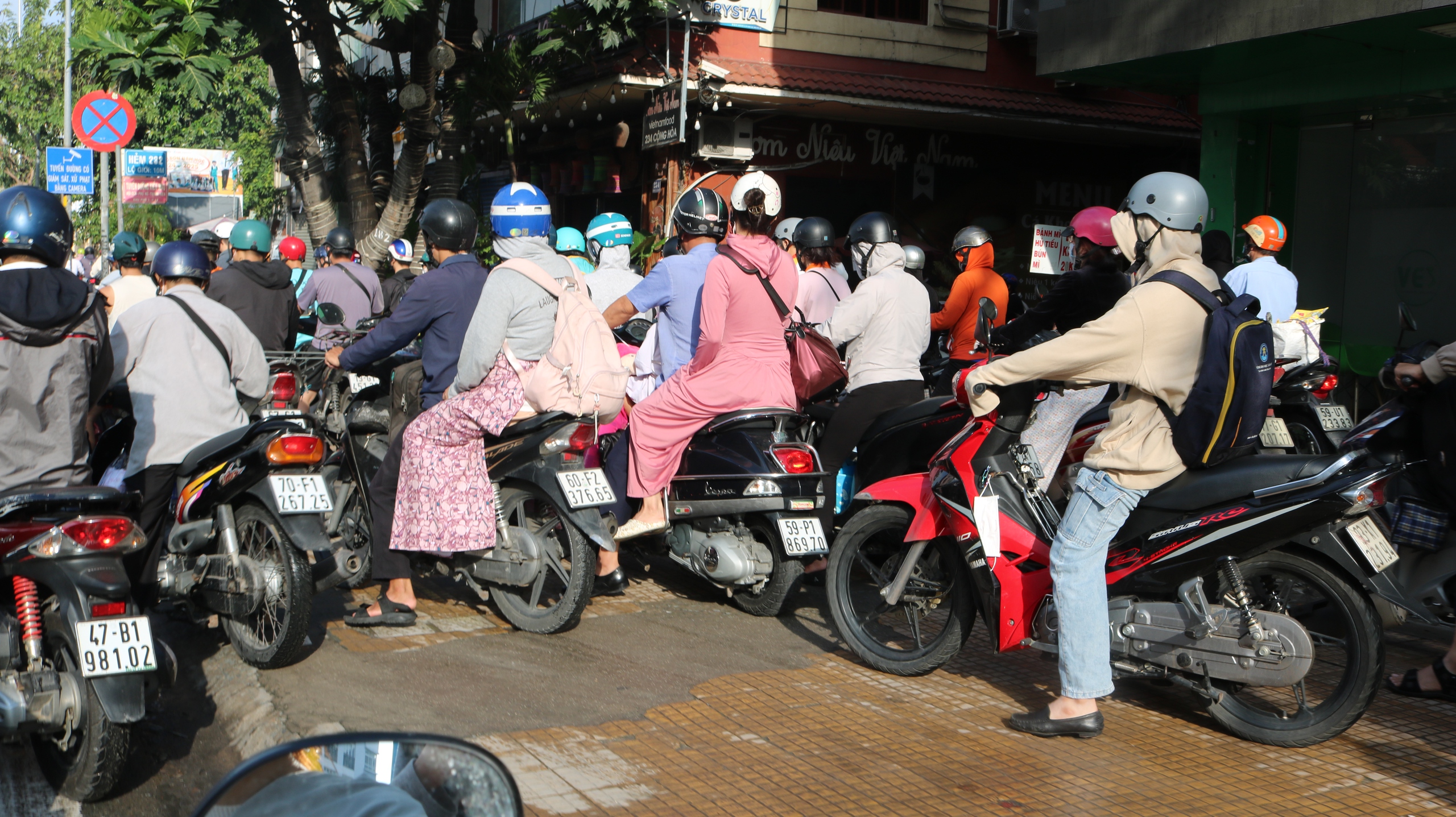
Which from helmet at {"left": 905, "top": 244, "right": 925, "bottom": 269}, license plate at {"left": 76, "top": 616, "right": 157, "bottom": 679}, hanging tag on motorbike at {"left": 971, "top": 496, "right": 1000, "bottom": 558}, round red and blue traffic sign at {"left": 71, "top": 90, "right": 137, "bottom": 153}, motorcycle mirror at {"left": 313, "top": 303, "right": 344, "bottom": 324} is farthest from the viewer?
round red and blue traffic sign at {"left": 71, "top": 90, "right": 137, "bottom": 153}

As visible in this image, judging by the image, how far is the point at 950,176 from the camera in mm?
17609

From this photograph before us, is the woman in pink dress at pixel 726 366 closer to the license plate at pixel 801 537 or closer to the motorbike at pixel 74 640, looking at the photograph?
the license plate at pixel 801 537

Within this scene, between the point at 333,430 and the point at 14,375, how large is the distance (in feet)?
10.5

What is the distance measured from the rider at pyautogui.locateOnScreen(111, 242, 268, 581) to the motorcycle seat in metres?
3.67

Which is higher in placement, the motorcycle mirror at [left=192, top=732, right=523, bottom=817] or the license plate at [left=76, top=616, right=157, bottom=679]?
the motorcycle mirror at [left=192, top=732, right=523, bottom=817]

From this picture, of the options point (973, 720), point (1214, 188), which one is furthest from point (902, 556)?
point (1214, 188)

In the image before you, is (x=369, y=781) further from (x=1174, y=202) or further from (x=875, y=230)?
(x=875, y=230)

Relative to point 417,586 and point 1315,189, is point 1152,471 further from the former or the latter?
point 1315,189

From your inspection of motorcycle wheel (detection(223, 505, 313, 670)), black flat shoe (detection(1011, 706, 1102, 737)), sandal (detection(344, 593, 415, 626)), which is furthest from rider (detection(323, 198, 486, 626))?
black flat shoe (detection(1011, 706, 1102, 737))

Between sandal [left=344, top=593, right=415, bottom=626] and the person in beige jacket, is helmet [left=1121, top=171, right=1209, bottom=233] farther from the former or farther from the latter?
sandal [left=344, top=593, right=415, bottom=626]

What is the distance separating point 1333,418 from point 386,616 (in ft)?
19.0

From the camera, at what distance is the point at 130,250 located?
8.24 meters

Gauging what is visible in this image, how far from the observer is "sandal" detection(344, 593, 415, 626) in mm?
5625

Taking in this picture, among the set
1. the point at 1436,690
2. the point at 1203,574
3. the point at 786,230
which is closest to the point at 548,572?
the point at 1203,574
